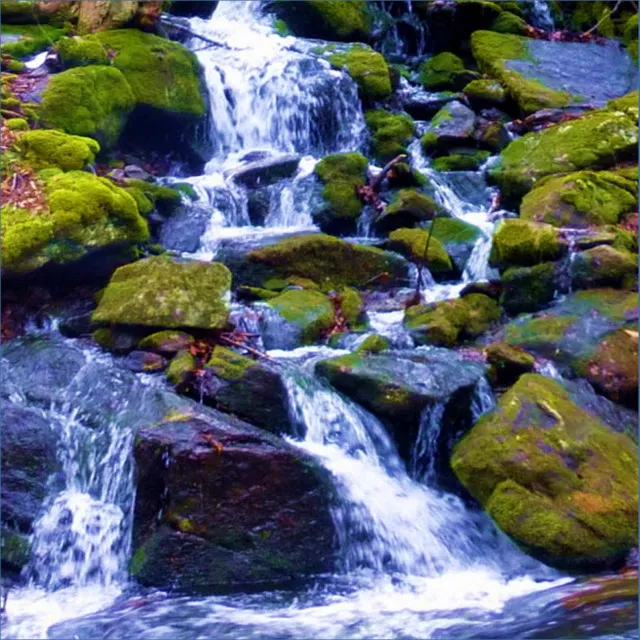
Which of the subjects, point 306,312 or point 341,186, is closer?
point 306,312

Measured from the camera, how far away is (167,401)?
5379 millimetres

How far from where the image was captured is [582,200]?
9023mm

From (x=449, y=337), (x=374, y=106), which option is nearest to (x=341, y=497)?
(x=449, y=337)

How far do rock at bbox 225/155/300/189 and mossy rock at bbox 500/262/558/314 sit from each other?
12.7ft

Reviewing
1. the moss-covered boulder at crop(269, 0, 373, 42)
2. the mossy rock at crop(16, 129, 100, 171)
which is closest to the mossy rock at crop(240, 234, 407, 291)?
the mossy rock at crop(16, 129, 100, 171)

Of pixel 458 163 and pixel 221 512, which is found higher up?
pixel 458 163

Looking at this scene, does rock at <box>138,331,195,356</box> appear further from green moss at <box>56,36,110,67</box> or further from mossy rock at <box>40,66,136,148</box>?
green moss at <box>56,36,110,67</box>

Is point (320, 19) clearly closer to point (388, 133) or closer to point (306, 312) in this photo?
point (388, 133)

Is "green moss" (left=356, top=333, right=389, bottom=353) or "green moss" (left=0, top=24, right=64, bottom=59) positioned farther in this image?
"green moss" (left=0, top=24, right=64, bottom=59)

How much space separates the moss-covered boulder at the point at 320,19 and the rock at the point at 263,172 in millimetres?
5224

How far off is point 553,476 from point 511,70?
1086 centimetres

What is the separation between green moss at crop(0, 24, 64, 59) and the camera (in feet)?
35.1

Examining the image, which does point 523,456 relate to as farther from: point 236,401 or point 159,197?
point 159,197

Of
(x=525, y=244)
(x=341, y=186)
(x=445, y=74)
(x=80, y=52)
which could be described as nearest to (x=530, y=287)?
(x=525, y=244)
